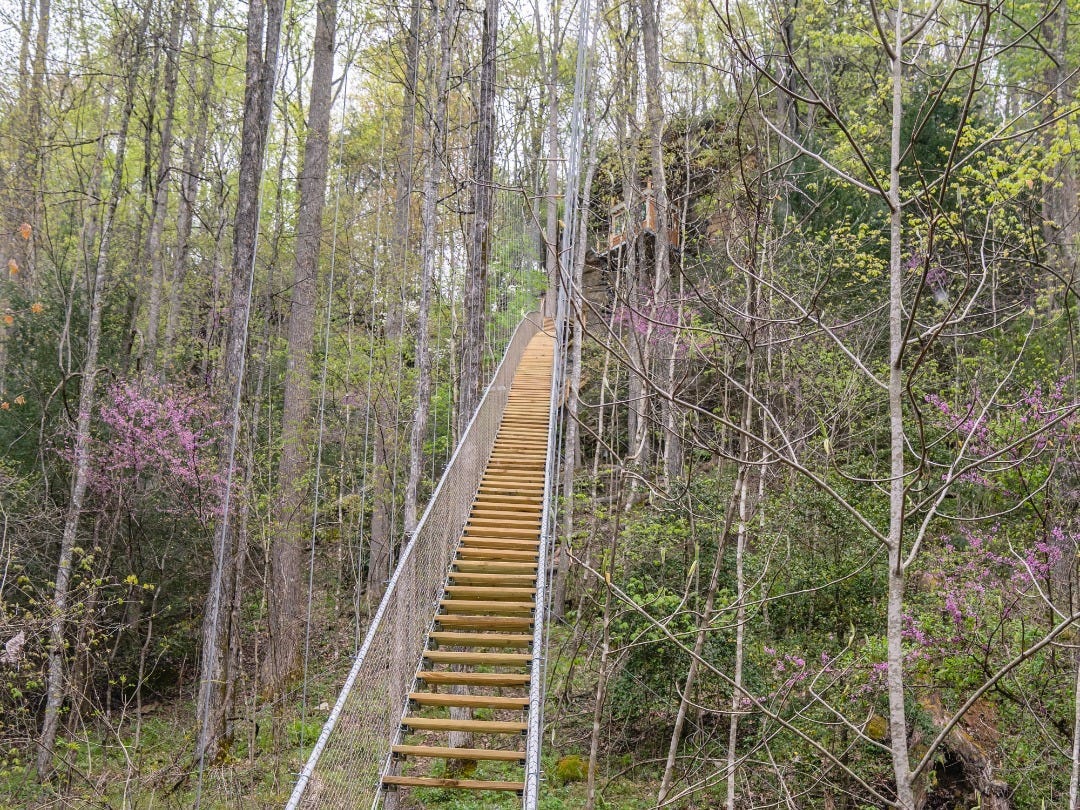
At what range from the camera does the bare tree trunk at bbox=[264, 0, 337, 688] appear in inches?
348

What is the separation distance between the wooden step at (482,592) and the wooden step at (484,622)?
0.29 meters

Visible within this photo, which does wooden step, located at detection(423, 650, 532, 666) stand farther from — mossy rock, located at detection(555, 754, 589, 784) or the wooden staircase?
mossy rock, located at detection(555, 754, 589, 784)

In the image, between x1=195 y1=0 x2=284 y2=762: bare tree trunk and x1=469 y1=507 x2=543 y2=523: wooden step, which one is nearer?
x1=195 y1=0 x2=284 y2=762: bare tree trunk

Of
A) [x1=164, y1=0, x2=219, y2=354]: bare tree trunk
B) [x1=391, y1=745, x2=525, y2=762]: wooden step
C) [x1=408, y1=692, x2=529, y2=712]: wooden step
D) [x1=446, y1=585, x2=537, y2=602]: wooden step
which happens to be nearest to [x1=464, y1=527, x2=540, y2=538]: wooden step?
[x1=446, y1=585, x2=537, y2=602]: wooden step

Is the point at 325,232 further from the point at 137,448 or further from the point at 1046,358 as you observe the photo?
the point at 1046,358

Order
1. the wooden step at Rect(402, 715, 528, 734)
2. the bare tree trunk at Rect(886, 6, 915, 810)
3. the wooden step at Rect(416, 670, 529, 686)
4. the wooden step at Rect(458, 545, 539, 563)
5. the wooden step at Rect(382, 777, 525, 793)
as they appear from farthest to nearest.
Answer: the wooden step at Rect(458, 545, 539, 563) < the wooden step at Rect(416, 670, 529, 686) < the wooden step at Rect(402, 715, 528, 734) < the wooden step at Rect(382, 777, 525, 793) < the bare tree trunk at Rect(886, 6, 915, 810)

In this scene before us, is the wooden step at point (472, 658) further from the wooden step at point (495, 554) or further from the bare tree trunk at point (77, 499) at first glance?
the bare tree trunk at point (77, 499)

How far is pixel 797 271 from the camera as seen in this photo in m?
9.16

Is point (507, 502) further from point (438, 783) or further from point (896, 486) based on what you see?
point (896, 486)

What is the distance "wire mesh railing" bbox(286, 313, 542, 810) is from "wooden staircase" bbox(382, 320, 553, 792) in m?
0.13

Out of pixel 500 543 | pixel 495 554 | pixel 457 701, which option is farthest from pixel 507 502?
pixel 457 701

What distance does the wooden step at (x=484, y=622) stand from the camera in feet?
18.6

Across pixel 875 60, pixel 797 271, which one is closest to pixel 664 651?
pixel 797 271

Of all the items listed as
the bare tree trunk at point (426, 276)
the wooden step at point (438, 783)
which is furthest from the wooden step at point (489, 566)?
the wooden step at point (438, 783)
